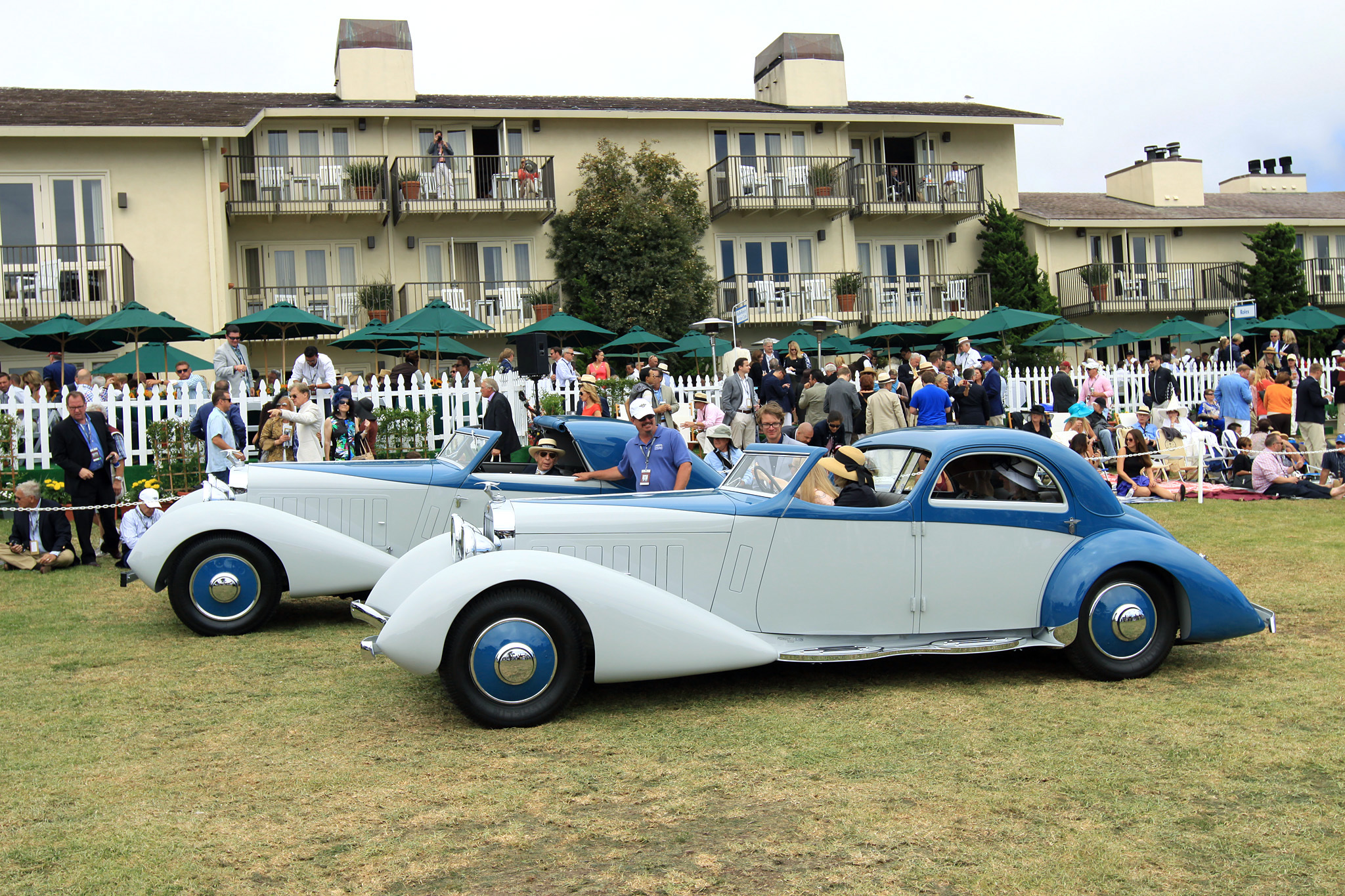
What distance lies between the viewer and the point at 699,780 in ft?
16.1

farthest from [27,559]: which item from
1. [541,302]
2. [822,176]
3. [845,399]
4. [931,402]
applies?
[822,176]

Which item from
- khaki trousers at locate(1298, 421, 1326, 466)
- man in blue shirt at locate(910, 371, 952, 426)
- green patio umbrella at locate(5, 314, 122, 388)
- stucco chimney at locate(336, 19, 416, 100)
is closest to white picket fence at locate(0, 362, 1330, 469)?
green patio umbrella at locate(5, 314, 122, 388)

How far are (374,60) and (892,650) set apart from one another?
2788 cm

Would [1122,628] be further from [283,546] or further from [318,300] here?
[318,300]

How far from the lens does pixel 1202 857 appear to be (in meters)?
3.92

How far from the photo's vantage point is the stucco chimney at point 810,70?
3309 cm

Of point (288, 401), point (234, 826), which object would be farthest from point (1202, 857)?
point (288, 401)

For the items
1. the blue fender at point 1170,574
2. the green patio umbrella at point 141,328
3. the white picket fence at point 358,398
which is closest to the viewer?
the blue fender at point 1170,574

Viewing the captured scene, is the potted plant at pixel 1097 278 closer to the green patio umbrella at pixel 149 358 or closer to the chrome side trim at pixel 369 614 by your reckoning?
the green patio umbrella at pixel 149 358

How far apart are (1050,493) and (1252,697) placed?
1.53m

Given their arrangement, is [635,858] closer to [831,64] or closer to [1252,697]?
[1252,697]

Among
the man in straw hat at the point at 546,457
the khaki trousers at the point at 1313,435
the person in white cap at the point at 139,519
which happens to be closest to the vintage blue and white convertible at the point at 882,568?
the man in straw hat at the point at 546,457

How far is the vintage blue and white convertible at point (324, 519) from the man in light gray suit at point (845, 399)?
720cm

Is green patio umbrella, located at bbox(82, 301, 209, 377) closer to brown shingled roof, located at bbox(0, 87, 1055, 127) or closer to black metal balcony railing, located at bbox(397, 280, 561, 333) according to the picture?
brown shingled roof, located at bbox(0, 87, 1055, 127)
